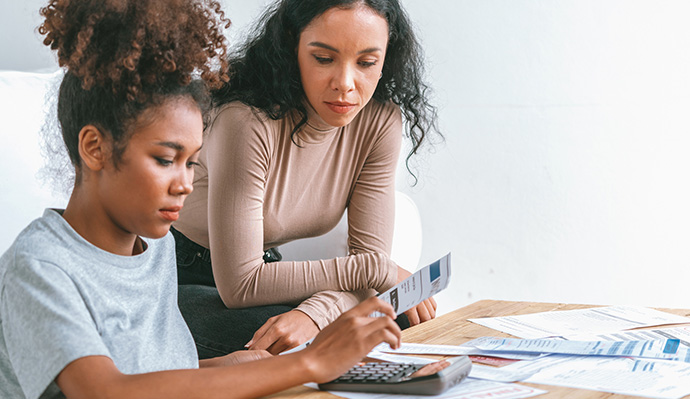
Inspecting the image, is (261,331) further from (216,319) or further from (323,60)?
(323,60)

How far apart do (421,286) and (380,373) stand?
0.43 ft

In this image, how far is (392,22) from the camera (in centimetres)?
145

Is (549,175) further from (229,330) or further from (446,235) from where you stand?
(229,330)

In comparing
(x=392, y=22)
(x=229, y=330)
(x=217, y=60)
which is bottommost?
(x=229, y=330)

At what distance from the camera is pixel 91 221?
82cm

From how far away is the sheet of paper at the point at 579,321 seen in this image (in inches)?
42.4

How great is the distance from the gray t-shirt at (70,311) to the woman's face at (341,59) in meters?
0.54

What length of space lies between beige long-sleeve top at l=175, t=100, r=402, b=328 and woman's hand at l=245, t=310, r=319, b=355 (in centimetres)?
5

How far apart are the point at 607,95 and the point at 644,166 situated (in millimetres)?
254

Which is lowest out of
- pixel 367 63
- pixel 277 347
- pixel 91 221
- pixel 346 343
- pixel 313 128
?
pixel 277 347

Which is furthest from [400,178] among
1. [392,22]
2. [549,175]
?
[392,22]

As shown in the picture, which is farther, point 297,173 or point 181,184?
point 297,173

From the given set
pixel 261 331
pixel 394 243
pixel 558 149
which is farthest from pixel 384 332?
pixel 558 149

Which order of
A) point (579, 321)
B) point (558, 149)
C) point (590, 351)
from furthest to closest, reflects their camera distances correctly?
point (558, 149) < point (579, 321) < point (590, 351)
